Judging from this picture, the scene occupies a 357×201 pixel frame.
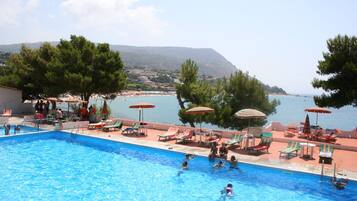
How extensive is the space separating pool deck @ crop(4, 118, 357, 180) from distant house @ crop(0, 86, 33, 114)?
10.9 m

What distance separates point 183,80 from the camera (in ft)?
94.2

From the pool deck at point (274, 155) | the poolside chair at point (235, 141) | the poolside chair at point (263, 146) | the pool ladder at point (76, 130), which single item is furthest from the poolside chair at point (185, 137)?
the pool ladder at point (76, 130)

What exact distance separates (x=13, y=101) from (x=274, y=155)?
909 inches

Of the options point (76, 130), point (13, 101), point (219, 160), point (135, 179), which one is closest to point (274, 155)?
point (219, 160)

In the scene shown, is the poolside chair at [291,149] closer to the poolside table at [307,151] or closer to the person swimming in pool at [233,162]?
the poolside table at [307,151]

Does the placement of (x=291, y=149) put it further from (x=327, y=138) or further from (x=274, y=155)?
(x=327, y=138)

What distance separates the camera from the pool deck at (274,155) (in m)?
13.1

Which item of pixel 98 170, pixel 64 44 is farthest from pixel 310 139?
pixel 64 44

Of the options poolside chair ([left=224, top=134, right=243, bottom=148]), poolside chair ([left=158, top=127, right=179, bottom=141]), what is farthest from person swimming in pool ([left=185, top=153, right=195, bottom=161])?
poolside chair ([left=158, top=127, right=179, bottom=141])

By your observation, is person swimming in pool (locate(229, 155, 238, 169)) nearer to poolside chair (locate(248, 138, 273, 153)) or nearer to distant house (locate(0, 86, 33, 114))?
poolside chair (locate(248, 138, 273, 153))

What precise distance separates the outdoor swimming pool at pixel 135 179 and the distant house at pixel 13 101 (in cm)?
1217

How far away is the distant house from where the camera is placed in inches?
1094

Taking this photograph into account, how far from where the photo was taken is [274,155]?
50.2ft

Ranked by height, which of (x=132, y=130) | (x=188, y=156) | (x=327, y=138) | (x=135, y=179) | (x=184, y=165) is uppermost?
(x=327, y=138)
